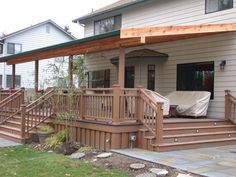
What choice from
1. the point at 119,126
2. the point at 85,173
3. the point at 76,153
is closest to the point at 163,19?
the point at 119,126

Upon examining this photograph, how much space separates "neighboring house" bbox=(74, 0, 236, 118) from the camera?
12.6 m

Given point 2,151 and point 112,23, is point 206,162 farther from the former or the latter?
point 112,23

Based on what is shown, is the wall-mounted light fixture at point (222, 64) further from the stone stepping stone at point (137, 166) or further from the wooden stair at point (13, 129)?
the wooden stair at point (13, 129)

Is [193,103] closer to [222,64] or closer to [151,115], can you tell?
[222,64]

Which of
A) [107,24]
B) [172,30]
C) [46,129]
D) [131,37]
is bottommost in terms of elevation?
[46,129]

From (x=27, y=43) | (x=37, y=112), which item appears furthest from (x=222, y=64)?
(x=27, y=43)

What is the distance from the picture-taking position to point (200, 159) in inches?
354

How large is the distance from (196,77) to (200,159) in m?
5.33

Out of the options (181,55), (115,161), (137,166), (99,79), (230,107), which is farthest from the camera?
(99,79)

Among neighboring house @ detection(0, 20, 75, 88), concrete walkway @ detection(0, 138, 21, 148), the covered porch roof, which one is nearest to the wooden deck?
concrete walkway @ detection(0, 138, 21, 148)

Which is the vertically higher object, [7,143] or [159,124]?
[159,124]

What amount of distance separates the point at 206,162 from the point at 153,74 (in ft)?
23.4

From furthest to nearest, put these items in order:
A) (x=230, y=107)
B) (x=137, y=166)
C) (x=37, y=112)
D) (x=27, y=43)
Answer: (x=27, y=43) < (x=37, y=112) < (x=230, y=107) < (x=137, y=166)

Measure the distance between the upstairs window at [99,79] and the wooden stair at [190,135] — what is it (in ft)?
23.7
